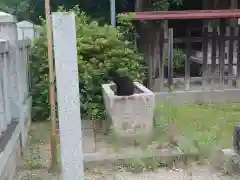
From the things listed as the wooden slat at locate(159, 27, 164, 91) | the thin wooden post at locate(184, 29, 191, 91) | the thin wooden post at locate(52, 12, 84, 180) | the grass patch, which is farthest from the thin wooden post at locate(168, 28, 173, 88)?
the thin wooden post at locate(52, 12, 84, 180)

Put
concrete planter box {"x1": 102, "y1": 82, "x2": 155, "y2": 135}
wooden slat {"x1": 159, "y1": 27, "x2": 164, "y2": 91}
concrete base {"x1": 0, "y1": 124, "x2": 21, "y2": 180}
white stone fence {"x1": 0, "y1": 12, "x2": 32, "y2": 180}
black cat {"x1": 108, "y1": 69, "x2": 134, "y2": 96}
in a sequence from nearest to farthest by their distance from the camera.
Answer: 1. concrete base {"x1": 0, "y1": 124, "x2": 21, "y2": 180}
2. white stone fence {"x1": 0, "y1": 12, "x2": 32, "y2": 180}
3. concrete planter box {"x1": 102, "y1": 82, "x2": 155, "y2": 135}
4. black cat {"x1": 108, "y1": 69, "x2": 134, "y2": 96}
5. wooden slat {"x1": 159, "y1": 27, "x2": 164, "y2": 91}

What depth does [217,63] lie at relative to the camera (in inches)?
319

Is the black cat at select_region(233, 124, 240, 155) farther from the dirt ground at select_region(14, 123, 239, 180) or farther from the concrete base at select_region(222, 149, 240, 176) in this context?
the dirt ground at select_region(14, 123, 239, 180)

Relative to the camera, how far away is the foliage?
681cm

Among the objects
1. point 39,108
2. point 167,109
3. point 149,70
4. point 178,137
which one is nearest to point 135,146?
point 178,137

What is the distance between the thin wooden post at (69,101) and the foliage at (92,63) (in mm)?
4767

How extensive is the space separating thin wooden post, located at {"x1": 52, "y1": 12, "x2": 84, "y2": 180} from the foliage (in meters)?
4.77

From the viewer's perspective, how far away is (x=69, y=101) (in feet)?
6.20

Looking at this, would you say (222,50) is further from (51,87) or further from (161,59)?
(51,87)

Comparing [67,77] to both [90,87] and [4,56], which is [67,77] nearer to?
[4,56]

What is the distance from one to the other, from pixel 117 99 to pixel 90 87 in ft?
5.20

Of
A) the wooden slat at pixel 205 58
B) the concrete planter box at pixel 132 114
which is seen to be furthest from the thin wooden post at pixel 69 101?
the wooden slat at pixel 205 58

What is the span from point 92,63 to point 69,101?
5254mm

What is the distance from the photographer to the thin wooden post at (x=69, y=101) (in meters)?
1.85
